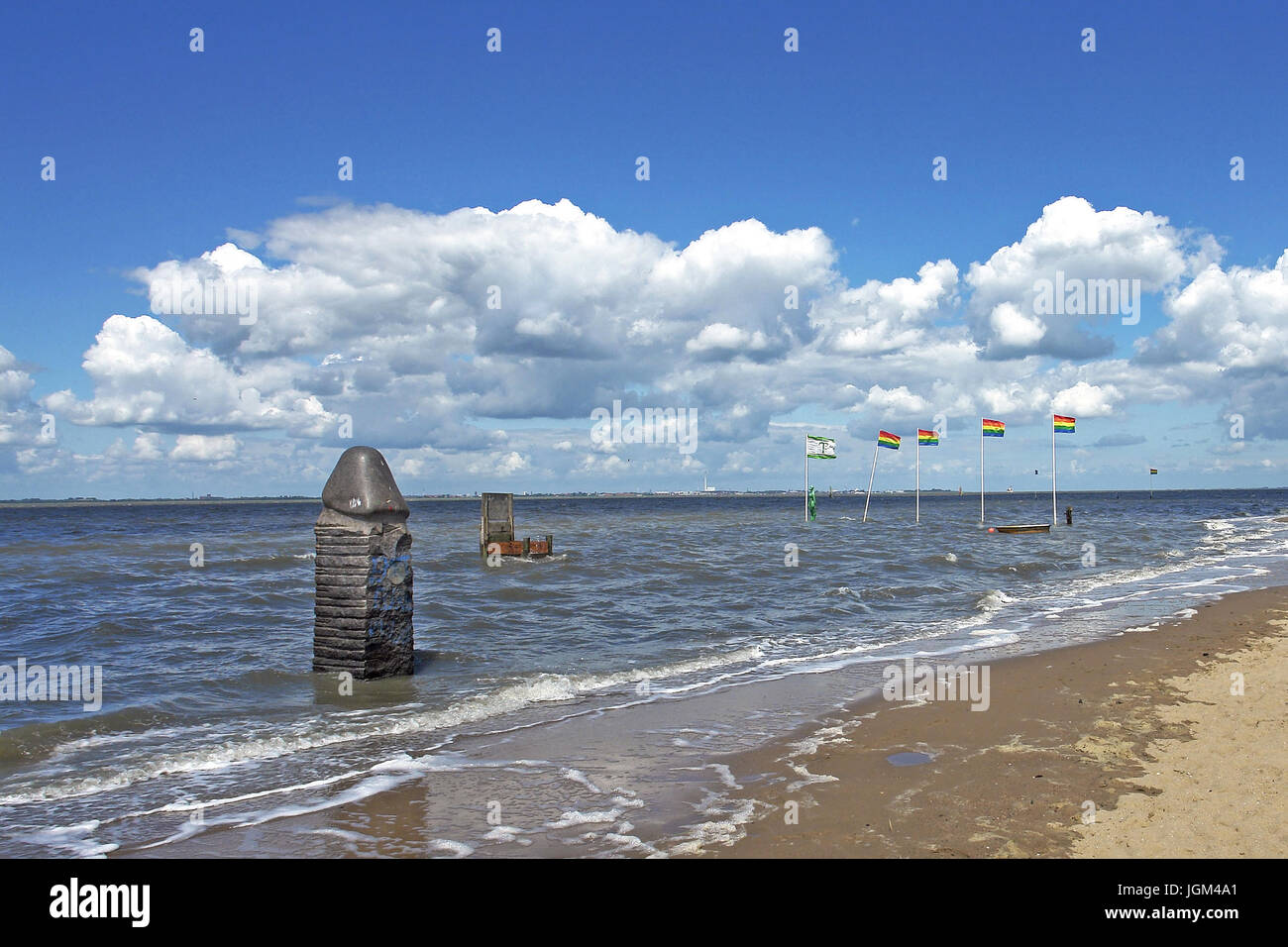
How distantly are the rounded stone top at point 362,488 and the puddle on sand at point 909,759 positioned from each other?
258 inches

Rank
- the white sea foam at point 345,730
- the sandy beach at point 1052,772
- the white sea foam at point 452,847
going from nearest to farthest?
the sandy beach at point 1052,772 → the white sea foam at point 452,847 → the white sea foam at point 345,730

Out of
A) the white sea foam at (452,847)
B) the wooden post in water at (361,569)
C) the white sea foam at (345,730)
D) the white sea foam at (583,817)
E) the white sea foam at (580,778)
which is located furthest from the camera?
the wooden post in water at (361,569)

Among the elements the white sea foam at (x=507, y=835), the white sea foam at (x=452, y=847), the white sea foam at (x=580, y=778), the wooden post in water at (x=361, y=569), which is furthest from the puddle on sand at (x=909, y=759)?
the wooden post in water at (x=361, y=569)

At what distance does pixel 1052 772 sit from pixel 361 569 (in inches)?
316

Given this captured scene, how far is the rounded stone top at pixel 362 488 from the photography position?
10484 millimetres

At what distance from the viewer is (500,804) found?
6.34 metres

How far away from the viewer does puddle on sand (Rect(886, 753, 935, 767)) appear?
23.4 feet

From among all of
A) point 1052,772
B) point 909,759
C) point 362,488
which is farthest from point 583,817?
point 362,488

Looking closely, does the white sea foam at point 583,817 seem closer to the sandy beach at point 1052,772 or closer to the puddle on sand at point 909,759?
the sandy beach at point 1052,772

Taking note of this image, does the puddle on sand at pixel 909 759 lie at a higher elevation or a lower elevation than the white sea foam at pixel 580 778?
higher

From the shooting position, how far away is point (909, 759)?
23.9 ft

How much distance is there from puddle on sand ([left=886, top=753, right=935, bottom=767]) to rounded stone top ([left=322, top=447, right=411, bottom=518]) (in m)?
6.56

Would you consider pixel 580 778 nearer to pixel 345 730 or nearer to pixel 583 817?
pixel 583 817
